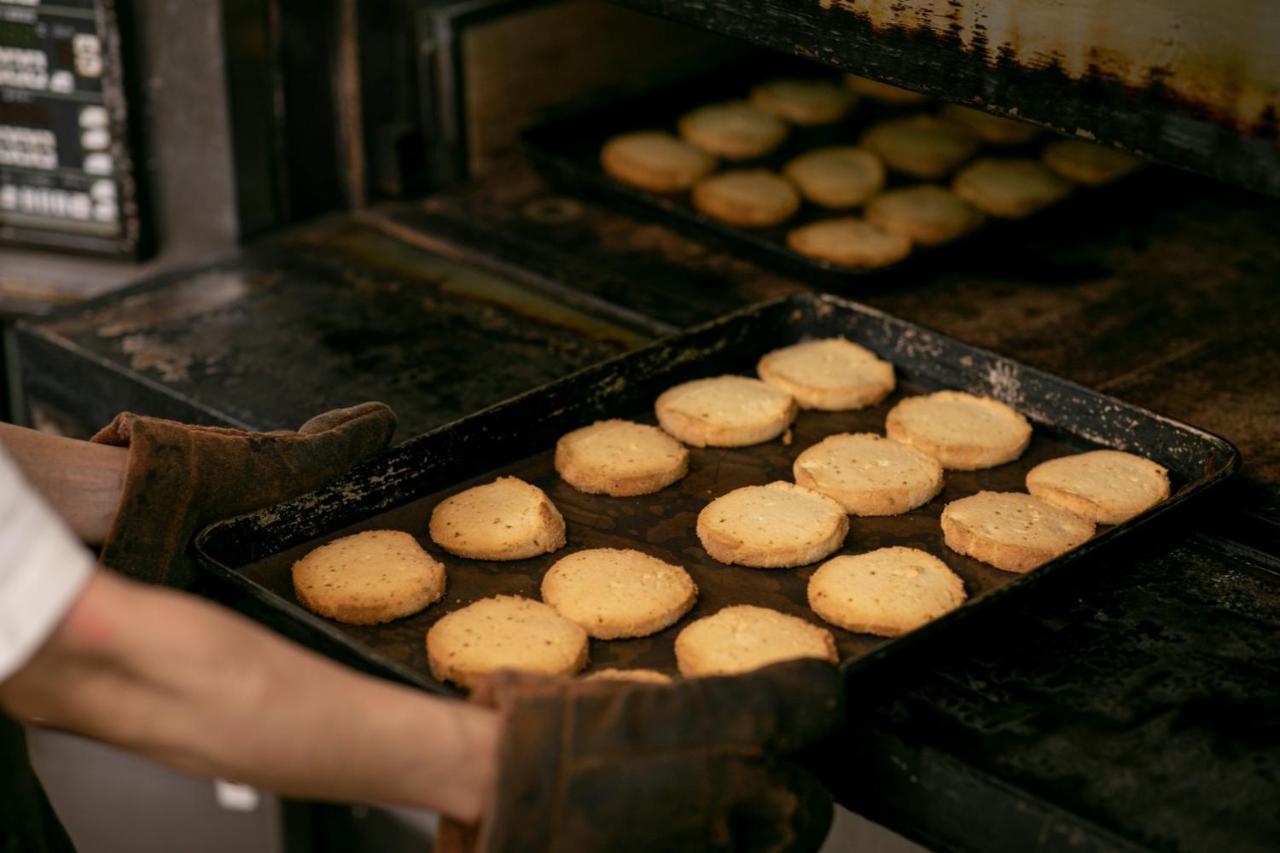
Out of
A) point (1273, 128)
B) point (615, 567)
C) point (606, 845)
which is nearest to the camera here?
point (606, 845)

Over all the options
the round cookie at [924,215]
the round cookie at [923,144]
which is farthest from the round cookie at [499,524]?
the round cookie at [923,144]

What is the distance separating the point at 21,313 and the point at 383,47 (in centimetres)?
95

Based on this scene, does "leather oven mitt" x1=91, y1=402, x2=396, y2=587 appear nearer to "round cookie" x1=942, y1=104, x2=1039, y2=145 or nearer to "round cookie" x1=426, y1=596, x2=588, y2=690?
"round cookie" x1=426, y1=596, x2=588, y2=690

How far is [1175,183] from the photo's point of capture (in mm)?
3426

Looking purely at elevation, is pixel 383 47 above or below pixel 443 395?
above

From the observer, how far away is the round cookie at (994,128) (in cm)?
368

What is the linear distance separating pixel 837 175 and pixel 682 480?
1302 millimetres

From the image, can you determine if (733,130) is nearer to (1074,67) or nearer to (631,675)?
(1074,67)

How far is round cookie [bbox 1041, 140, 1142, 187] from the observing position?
3.40 m

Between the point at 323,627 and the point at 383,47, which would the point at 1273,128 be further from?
the point at 383,47

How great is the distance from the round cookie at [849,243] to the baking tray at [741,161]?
0.11ft

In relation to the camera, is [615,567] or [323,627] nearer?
[323,627]

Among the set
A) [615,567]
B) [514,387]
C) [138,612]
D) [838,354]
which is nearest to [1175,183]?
[838,354]

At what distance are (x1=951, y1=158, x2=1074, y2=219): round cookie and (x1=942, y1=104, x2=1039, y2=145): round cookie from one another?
7.4 inches
